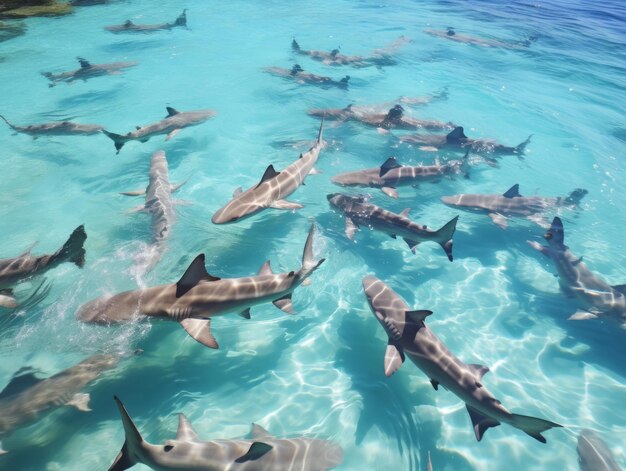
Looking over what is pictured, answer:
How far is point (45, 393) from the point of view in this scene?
565 centimetres

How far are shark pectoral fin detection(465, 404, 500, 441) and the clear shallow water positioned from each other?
3.12ft

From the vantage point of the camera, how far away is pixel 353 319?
7.99 m

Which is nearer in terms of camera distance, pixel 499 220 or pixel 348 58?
pixel 499 220

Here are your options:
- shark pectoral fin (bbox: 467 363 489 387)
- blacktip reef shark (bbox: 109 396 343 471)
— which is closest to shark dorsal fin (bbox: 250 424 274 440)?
blacktip reef shark (bbox: 109 396 343 471)

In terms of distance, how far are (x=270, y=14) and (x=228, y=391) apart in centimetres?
3646

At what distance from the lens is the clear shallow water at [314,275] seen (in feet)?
20.6

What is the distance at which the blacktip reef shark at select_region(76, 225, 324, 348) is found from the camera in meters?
5.86

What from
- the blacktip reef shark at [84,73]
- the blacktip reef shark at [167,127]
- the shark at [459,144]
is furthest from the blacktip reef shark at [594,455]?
the blacktip reef shark at [84,73]

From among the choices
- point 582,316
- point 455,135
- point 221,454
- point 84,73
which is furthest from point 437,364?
point 84,73

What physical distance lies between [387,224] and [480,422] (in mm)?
4823

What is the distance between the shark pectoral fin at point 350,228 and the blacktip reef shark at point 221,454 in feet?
16.7

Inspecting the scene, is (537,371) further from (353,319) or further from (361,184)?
(361,184)

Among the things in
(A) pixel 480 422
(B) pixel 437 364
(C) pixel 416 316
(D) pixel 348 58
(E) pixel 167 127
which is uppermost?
(D) pixel 348 58

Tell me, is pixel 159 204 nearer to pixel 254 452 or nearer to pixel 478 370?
pixel 254 452
